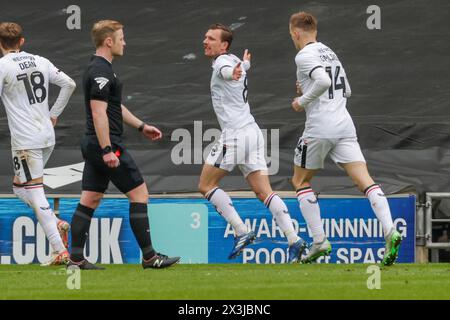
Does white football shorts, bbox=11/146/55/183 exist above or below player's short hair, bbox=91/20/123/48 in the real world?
below

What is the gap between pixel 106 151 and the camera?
10234mm

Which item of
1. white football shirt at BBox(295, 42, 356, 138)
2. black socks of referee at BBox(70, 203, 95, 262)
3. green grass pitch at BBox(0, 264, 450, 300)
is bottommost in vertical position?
green grass pitch at BBox(0, 264, 450, 300)

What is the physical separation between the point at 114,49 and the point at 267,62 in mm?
4727

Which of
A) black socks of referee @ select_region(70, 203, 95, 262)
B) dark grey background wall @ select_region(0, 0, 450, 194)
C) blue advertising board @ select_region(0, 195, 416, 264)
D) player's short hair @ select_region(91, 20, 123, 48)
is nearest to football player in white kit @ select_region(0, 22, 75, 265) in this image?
black socks of referee @ select_region(70, 203, 95, 262)

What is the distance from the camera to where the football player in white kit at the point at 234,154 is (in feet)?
38.7

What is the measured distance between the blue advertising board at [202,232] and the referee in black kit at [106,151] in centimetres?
336

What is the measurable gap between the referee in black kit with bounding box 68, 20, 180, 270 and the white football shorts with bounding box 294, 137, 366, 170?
1.45 metres

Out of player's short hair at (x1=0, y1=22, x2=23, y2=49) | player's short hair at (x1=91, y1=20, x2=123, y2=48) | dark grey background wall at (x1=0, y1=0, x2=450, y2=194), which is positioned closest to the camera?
player's short hair at (x1=91, y1=20, x2=123, y2=48)

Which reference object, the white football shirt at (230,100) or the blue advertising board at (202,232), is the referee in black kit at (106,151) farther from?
the blue advertising board at (202,232)

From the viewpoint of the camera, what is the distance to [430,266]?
1144 centimetres

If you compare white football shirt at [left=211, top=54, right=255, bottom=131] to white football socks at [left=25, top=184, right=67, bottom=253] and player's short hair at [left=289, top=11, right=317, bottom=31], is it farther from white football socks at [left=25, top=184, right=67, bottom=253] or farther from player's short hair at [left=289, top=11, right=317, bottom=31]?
white football socks at [left=25, top=184, right=67, bottom=253]

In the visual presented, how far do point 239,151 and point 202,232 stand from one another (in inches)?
97.8

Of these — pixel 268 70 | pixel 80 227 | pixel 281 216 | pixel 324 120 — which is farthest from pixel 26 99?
pixel 268 70

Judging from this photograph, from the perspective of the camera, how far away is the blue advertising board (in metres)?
14.1
